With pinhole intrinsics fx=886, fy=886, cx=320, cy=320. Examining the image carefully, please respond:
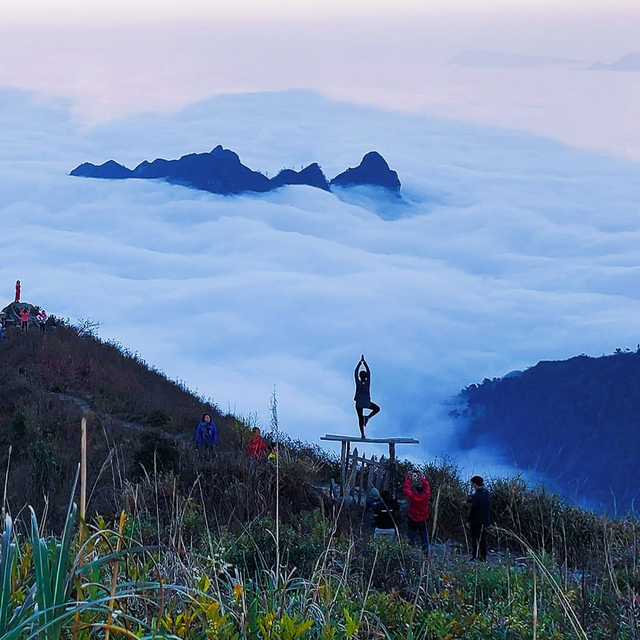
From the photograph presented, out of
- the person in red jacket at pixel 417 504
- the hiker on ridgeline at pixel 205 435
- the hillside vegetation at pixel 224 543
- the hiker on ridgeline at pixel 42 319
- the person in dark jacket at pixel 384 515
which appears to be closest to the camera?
the hillside vegetation at pixel 224 543

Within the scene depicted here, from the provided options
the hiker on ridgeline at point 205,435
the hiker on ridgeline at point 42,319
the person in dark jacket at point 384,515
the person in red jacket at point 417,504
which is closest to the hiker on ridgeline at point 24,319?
the hiker on ridgeline at point 42,319

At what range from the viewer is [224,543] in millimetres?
6590

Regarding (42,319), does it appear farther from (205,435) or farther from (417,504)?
(417,504)

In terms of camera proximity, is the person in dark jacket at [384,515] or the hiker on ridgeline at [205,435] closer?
the person in dark jacket at [384,515]

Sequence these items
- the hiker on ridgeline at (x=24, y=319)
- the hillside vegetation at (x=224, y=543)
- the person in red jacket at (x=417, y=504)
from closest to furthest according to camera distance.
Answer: the hillside vegetation at (x=224, y=543) → the person in red jacket at (x=417, y=504) → the hiker on ridgeline at (x=24, y=319)

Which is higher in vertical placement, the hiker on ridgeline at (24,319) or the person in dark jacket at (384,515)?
the hiker on ridgeline at (24,319)

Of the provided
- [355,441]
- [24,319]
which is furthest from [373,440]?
[24,319]

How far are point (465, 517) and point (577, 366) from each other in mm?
46398

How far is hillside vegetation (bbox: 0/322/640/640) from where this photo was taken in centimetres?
297

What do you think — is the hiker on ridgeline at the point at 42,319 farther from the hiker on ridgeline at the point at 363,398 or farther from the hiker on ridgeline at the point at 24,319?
the hiker on ridgeline at the point at 363,398

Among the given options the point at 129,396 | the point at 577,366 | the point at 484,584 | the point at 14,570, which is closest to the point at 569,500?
the point at 484,584

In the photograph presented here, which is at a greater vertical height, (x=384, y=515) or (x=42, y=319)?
(x=42, y=319)

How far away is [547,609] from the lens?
475 cm

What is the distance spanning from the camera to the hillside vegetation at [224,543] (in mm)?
2975
